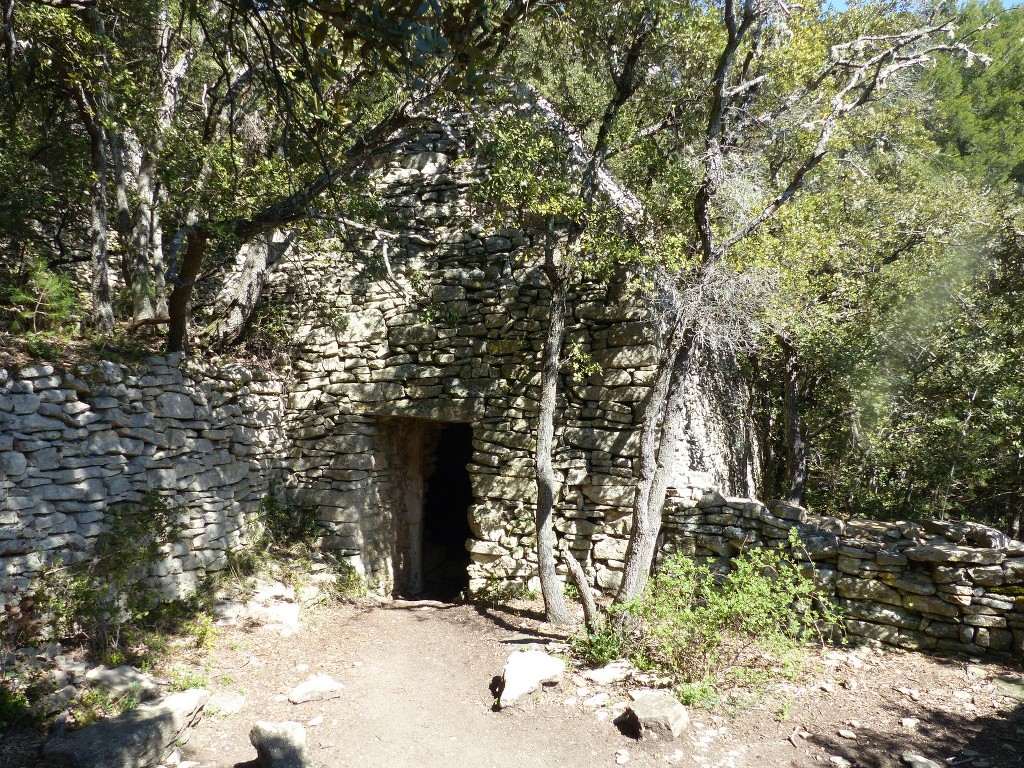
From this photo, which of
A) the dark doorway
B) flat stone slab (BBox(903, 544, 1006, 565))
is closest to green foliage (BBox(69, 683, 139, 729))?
the dark doorway

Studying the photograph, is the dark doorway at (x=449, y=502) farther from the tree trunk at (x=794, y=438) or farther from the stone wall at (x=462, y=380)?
the tree trunk at (x=794, y=438)

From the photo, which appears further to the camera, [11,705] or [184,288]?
[184,288]

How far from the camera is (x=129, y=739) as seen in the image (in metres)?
3.41

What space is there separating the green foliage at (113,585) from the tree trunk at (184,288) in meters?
1.44

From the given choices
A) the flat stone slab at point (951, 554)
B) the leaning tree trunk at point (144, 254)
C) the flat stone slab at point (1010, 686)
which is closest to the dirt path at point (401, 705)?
the flat stone slab at point (1010, 686)

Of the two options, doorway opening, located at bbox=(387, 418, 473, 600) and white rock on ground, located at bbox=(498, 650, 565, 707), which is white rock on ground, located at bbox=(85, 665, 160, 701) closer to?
white rock on ground, located at bbox=(498, 650, 565, 707)

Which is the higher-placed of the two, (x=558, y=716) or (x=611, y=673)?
(x=611, y=673)

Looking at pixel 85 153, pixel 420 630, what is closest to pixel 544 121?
pixel 85 153

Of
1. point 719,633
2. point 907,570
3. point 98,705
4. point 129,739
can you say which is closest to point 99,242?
point 98,705

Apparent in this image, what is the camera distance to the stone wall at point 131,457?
437 cm

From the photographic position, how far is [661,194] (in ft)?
20.7

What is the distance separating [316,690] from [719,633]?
9.62 feet

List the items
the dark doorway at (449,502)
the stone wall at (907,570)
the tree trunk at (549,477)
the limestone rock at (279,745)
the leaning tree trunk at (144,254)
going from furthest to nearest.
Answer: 1. the dark doorway at (449,502)
2. the leaning tree trunk at (144,254)
3. the tree trunk at (549,477)
4. the stone wall at (907,570)
5. the limestone rock at (279,745)

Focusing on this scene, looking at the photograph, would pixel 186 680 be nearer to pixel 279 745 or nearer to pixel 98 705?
pixel 98 705
